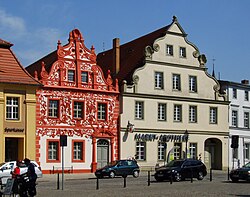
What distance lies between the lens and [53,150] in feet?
151

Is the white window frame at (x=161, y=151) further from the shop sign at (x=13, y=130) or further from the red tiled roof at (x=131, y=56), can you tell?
the shop sign at (x=13, y=130)

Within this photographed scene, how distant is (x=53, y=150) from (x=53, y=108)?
11.6 ft

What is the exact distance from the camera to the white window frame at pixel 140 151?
50.9 meters

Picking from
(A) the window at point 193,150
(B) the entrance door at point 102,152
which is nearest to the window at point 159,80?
(A) the window at point 193,150

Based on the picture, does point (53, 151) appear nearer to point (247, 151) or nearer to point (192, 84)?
point (192, 84)

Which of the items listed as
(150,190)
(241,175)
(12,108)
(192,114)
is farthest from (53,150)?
(150,190)

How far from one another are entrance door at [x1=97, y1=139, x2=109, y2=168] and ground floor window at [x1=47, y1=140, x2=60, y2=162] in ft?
14.0

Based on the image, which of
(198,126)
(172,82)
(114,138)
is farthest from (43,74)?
(198,126)

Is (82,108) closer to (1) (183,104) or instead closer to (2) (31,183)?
(1) (183,104)

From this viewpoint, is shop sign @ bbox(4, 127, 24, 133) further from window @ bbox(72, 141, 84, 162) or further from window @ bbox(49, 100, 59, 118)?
window @ bbox(72, 141, 84, 162)

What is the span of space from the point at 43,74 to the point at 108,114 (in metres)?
7.35

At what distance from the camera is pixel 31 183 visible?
2183 centimetres

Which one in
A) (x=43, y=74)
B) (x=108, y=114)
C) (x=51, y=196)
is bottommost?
(x=51, y=196)

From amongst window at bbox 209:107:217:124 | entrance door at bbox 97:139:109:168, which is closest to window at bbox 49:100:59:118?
entrance door at bbox 97:139:109:168
